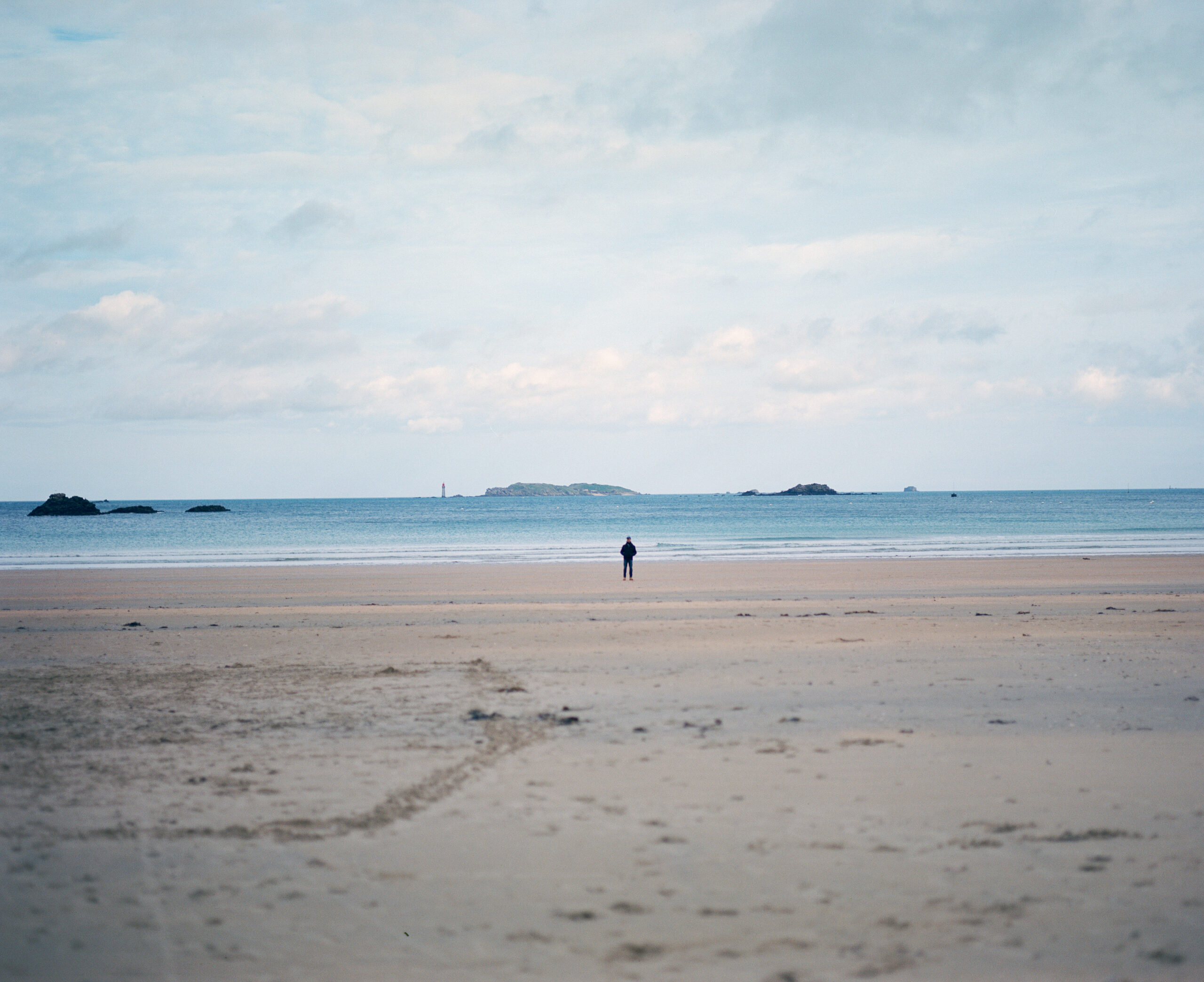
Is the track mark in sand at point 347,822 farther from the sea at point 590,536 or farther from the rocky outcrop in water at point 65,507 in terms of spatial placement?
the rocky outcrop in water at point 65,507

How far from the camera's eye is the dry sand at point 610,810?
4.80m

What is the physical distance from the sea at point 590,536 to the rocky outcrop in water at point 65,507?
2960 mm

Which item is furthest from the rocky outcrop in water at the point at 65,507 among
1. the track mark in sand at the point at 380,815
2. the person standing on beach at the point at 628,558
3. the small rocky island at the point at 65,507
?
the track mark in sand at the point at 380,815

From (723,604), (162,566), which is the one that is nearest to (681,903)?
(723,604)

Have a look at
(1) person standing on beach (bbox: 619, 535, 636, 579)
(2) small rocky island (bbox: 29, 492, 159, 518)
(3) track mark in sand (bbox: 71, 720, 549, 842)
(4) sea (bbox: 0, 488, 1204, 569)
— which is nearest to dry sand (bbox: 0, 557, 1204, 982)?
(3) track mark in sand (bbox: 71, 720, 549, 842)

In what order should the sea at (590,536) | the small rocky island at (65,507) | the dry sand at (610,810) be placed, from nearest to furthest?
the dry sand at (610,810), the sea at (590,536), the small rocky island at (65,507)

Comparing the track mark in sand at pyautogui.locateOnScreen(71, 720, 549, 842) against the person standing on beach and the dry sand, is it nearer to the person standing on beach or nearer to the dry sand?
the dry sand

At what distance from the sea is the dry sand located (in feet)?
88.8

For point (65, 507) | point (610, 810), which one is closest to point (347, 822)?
point (610, 810)

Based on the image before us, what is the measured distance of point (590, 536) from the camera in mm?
70750

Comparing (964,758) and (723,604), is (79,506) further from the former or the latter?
(964,758)

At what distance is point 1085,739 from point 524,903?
6.45 m

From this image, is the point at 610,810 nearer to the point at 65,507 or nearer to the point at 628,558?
the point at 628,558

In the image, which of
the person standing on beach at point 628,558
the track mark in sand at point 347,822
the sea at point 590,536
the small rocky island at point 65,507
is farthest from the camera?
the small rocky island at point 65,507
